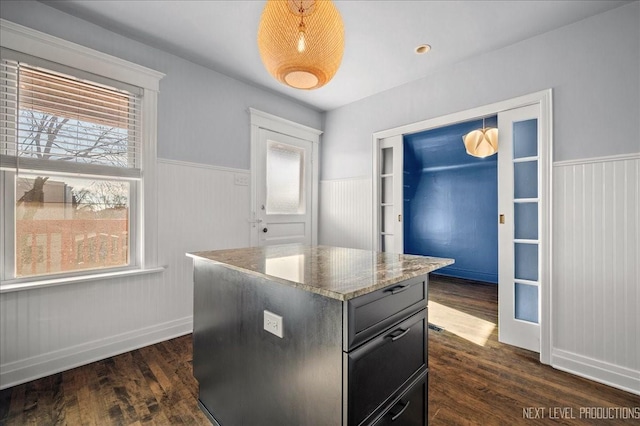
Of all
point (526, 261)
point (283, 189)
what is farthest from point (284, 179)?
point (526, 261)

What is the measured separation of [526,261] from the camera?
8.10 feet

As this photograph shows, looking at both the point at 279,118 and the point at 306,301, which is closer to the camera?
the point at 306,301

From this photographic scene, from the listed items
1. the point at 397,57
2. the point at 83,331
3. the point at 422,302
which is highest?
the point at 397,57

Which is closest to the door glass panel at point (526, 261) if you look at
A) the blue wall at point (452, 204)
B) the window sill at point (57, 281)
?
the blue wall at point (452, 204)

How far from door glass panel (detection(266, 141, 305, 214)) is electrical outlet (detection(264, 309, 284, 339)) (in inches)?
97.1

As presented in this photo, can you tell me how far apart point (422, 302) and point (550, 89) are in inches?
88.5

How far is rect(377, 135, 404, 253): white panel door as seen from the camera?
11.2 feet

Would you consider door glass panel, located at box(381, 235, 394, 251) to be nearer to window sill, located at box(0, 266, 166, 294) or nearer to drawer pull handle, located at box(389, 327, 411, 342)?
drawer pull handle, located at box(389, 327, 411, 342)

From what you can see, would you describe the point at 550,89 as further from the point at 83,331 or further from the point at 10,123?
the point at 83,331

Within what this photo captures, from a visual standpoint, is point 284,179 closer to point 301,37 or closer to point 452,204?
point 301,37

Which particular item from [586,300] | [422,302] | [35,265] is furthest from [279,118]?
[586,300]

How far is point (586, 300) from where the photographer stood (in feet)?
6.93

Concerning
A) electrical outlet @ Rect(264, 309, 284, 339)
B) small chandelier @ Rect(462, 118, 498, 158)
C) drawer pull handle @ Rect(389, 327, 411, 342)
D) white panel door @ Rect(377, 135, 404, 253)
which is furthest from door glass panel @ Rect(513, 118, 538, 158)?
electrical outlet @ Rect(264, 309, 284, 339)

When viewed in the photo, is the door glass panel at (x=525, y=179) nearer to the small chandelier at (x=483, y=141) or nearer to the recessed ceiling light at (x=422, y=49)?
the small chandelier at (x=483, y=141)
